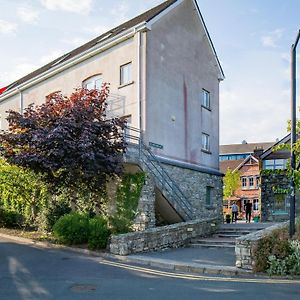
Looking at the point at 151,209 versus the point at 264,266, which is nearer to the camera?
the point at 264,266

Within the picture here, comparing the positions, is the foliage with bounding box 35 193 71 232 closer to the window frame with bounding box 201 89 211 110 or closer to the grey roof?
the window frame with bounding box 201 89 211 110

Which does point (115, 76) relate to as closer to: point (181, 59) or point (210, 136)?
point (181, 59)

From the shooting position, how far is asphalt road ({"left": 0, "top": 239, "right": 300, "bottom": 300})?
788cm

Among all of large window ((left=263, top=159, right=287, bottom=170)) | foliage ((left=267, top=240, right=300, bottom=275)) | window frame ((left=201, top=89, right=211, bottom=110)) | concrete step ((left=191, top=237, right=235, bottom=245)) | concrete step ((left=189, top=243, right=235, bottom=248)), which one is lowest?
concrete step ((left=189, top=243, right=235, bottom=248))

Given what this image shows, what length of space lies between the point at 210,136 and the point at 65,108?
10653mm

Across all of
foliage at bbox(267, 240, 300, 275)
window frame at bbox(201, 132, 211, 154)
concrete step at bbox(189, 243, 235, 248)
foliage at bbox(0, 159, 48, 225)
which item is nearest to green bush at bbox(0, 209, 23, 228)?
foliage at bbox(0, 159, 48, 225)

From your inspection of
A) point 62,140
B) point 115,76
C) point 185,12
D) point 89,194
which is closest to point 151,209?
point 89,194

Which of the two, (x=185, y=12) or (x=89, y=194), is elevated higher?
(x=185, y=12)

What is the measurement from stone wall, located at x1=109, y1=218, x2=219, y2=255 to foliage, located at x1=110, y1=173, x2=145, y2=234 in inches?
78.6

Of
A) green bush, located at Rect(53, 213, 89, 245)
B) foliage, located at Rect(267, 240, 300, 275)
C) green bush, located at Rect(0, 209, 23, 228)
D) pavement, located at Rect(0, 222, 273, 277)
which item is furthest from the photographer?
green bush, located at Rect(0, 209, 23, 228)

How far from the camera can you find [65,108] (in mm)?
15883


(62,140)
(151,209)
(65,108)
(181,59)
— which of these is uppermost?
(181,59)

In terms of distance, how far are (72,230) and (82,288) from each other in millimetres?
6163

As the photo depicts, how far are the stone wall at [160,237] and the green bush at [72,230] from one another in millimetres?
1709
